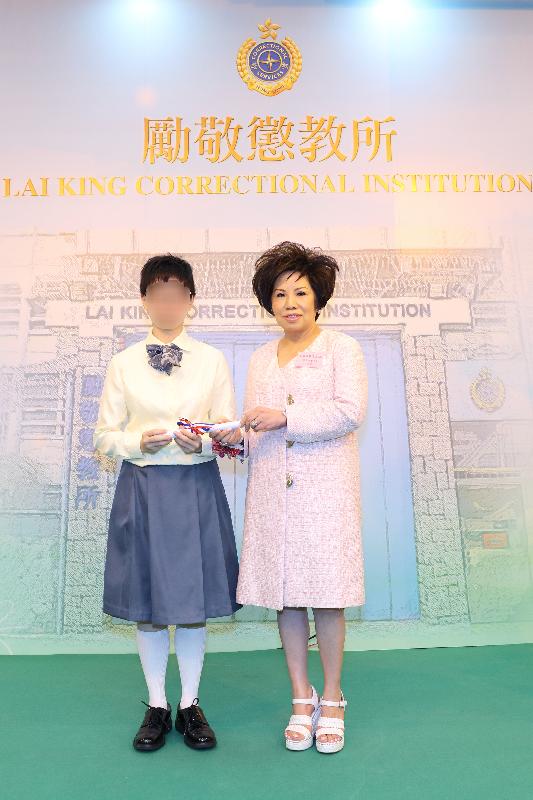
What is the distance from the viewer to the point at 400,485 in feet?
11.3

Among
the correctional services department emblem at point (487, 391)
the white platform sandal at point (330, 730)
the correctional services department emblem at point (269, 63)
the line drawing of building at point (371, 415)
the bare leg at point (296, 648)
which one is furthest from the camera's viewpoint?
the correctional services department emblem at point (269, 63)

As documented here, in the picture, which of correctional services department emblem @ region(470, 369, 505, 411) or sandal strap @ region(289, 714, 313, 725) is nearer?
sandal strap @ region(289, 714, 313, 725)

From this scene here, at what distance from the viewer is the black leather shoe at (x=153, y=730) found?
2059 mm

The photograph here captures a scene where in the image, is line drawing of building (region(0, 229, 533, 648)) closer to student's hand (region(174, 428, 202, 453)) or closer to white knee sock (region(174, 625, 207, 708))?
white knee sock (region(174, 625, 207, 708))

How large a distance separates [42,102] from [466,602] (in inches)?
129

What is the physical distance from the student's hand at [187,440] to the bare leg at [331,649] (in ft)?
2.07

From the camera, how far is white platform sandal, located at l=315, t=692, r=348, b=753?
202 centimetres

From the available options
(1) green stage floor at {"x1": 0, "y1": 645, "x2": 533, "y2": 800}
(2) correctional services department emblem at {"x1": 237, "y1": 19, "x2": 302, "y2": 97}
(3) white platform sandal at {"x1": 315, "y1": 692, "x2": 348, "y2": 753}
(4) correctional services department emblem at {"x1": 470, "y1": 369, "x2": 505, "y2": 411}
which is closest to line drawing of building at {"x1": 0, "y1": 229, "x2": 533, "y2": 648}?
(4) correctional services department emblem at {"x1": 470, "y1": 369, "x2": 505, "y2": 411}

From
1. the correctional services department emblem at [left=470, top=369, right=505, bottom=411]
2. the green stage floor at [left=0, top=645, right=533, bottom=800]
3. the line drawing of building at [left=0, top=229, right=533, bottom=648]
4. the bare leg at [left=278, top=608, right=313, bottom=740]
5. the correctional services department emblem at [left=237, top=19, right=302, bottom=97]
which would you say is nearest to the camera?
the green stage floor at [left=0, top=645, right=533, bottom=800]

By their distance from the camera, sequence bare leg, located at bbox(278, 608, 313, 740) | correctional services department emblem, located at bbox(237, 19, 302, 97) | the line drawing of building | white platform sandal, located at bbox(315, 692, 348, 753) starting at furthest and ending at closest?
correctional services department emblem, located at bbox(237, 19, 302, 97) < the line drawing of building < bare leg, located at bbox(278, 608, 313, 740) < white platform sandal, located at bbox(315, 692, 348, 753)

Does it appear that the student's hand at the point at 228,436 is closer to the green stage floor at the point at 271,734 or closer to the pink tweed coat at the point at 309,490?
the pink tweed coat at the point at 309,490

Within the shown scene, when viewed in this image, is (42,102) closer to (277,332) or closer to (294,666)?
(277,332)

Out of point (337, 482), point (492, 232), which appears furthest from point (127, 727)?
point (492, 232)

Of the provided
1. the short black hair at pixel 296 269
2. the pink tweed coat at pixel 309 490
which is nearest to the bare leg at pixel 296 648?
the pink tweed coat at pixel 309 490
